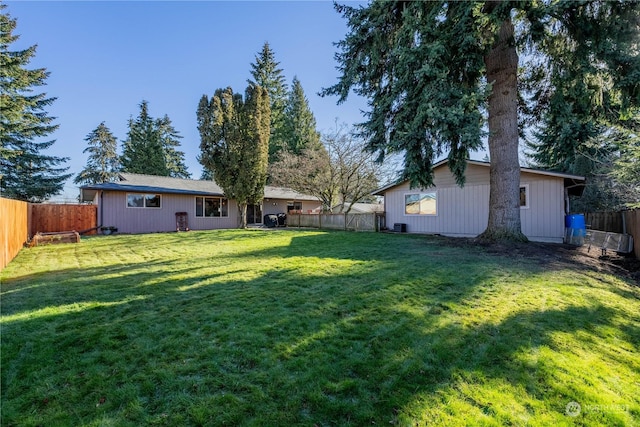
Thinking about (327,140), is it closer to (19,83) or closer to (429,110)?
(429,110)

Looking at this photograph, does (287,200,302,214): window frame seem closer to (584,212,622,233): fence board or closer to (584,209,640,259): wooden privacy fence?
(584,212,622,233): fence board

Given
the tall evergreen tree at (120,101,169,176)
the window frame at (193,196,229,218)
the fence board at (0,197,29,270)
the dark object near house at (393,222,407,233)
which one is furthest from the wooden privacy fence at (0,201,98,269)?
the tall evergreen tree at (120,101,169,176)

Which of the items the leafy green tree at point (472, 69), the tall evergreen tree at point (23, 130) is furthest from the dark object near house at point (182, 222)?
the tall evergreen tree at point (23, 130)

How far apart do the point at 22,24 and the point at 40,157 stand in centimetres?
908

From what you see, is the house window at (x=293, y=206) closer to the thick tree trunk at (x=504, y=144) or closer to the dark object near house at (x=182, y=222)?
the dark object near house at (x=182, y=222)

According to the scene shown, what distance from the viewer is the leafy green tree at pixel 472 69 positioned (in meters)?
7.46

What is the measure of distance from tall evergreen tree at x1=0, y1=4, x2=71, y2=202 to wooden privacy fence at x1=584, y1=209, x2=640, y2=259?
29.7 metres

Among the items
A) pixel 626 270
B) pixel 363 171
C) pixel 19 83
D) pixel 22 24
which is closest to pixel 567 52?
pixel 626 270

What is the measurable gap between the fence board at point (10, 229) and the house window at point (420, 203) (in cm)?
1343

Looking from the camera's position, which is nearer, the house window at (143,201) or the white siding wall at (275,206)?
the house window at (143,201)

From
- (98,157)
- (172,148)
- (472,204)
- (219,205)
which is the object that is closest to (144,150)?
(98,157)

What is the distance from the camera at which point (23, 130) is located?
20719mm

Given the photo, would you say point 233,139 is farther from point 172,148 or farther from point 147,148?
point 172,148

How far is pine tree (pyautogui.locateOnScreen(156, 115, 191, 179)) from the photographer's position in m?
37.0
